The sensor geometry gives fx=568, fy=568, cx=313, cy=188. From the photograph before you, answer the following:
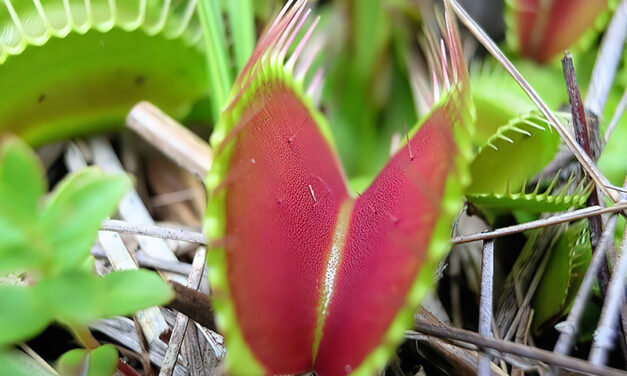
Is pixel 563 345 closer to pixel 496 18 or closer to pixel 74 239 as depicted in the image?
pixel 74 239

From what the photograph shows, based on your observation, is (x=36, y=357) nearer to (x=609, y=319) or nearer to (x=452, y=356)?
(x=452, y=356)

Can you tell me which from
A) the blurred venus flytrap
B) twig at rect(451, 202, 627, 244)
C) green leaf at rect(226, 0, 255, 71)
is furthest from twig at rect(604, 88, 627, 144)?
green leaf at rect(226, 0, 255, 71)

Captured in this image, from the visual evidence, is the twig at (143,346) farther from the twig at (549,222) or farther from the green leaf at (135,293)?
the twig at (549,222)

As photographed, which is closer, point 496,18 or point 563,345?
point 563,345

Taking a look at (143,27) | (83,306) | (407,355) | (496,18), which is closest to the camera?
(83,306)

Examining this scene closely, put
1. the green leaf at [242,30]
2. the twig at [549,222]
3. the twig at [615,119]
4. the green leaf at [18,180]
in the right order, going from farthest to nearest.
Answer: the green leaf at [242,30] → the twig at [615,119] → the twig at [549,222] → the green leaf at [18,180]

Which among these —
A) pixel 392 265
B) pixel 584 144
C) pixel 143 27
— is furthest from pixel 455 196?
pixel 143 27

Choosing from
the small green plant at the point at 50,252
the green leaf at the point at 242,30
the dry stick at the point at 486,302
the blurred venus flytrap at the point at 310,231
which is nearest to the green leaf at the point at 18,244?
the small green plant at the point at 50,252

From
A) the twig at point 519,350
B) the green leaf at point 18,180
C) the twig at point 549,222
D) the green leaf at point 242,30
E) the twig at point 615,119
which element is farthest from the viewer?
the green leaf at point 242,30
